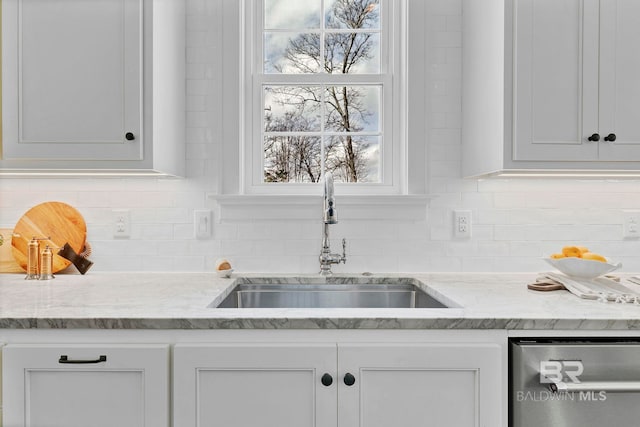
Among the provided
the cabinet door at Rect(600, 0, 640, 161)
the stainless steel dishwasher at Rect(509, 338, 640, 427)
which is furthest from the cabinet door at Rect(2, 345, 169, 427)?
the cabinet door at Rect(600, 0, 640, 161)

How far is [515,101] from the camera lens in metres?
1.63

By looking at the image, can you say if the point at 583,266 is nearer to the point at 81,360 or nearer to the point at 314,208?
the point at 314,208

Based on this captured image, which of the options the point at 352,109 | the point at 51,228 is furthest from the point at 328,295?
the point at 51,228

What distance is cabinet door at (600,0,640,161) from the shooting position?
164cm

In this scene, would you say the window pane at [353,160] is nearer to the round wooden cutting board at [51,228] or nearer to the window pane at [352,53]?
the window pane at [352,53]

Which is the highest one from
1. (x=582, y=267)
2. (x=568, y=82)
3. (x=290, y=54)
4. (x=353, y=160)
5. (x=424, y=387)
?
(x=290, y=54)

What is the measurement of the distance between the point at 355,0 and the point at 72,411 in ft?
6.67

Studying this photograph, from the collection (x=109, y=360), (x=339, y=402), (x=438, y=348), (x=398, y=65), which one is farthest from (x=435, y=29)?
(x=109, y=360)

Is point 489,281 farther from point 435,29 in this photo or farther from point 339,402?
point 435,29

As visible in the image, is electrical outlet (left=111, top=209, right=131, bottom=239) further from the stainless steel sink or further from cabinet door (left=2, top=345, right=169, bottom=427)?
cabinet door (left=2, top=345, right=169, bottom=427)

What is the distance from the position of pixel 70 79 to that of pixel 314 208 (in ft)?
3.59

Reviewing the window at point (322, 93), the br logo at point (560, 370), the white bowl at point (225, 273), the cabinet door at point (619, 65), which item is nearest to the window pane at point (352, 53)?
the window at point (322, 93)

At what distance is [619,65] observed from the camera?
1.64m

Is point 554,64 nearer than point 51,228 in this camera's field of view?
Yes
